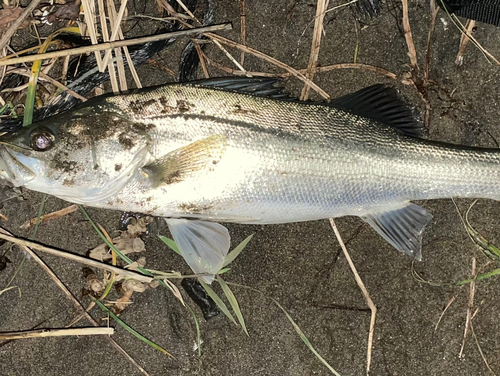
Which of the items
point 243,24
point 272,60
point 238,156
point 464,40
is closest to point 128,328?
point 238,156

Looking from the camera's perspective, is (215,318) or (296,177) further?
(215,318)

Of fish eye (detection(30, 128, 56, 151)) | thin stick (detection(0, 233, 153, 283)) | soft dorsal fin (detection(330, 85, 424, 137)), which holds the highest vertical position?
soft dorsal fin (detection(330, 85, 424, 137))

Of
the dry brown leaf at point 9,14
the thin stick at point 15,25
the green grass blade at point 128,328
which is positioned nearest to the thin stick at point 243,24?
the thin stick at point 15,25

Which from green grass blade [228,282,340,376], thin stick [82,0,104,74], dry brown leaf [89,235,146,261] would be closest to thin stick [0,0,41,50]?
thin stick [82,0,104,74]

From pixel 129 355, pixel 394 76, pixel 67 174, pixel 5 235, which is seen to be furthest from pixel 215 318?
pixel 394 76

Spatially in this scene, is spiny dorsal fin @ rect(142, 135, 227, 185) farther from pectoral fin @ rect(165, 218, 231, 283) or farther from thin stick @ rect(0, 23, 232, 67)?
thin stick @ rect(0, 23, 232, 67)

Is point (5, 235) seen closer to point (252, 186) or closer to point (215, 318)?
point (215, 318)
